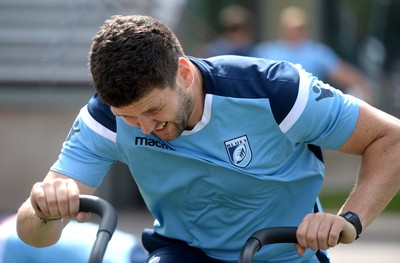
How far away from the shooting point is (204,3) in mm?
16859

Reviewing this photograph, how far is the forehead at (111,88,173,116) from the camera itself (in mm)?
4152

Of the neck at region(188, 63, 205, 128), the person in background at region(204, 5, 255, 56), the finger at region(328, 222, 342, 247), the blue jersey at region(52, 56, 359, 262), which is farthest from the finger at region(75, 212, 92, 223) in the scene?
the person in background at region(204, 5, 255, 56)

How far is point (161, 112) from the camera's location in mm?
4234

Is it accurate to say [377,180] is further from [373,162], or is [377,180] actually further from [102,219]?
[102,219]

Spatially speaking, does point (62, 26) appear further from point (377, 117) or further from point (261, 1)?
point (377, 117)

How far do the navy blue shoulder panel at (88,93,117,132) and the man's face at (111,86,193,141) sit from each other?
192 mm

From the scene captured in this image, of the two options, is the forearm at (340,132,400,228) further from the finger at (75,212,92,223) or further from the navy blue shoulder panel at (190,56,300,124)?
the finger at (75,212,92,223)

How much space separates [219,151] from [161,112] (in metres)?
0.40

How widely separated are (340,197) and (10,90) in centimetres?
407

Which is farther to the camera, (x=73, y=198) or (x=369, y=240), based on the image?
(x=369, y=240)

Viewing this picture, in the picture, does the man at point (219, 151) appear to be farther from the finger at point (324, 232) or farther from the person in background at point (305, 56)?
the person in background at point (305, 56)

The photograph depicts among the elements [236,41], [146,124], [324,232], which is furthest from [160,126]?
[236,41]

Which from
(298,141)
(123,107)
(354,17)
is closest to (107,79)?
(123,107)

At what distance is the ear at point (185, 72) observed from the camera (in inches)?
171
